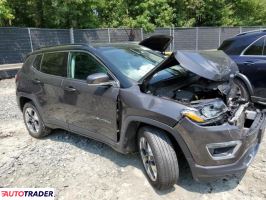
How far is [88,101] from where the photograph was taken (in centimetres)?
432

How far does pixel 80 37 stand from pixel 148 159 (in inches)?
540

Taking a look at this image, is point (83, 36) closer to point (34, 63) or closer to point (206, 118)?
point (34, 63)

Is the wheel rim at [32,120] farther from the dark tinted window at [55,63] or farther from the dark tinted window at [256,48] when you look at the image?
the dark tinted window at [256,48]

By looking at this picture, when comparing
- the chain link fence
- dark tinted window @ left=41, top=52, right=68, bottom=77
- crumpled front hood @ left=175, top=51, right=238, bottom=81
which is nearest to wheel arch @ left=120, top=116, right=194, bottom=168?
crumpled front hood @ left=175, top=51, right=238, bottom=81

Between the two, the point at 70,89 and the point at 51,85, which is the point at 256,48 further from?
the point at 51,85

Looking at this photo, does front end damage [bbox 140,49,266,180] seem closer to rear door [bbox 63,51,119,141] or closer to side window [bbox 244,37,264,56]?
rear door [bbox 63,51,119,141]

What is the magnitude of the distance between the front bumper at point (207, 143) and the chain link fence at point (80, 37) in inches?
482

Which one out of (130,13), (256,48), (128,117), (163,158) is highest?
(130,13)

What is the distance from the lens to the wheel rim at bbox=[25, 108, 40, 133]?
563 cm

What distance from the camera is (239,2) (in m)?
30.8

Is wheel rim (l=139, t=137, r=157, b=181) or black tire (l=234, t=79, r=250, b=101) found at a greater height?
black tire (l=234, t=79, r=250, b=101)

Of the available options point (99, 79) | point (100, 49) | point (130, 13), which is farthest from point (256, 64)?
point (130, 13)

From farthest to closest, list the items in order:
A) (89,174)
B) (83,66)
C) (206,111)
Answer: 1. (83,66)
2. (89,174)
3. (206,111)

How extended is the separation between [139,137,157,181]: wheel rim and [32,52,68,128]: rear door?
1.65 m
